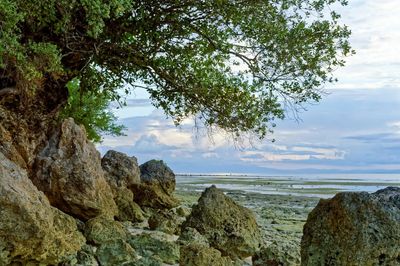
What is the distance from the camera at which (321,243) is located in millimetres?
7816

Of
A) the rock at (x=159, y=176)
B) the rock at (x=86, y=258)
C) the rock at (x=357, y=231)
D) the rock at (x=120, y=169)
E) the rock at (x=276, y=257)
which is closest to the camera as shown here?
the rock at (x=357, y=231)

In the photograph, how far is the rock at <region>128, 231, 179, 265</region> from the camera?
36.6 feet

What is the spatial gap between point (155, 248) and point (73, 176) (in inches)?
194

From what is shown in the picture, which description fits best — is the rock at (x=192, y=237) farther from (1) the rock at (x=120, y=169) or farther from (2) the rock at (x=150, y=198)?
(1) the rock at (x=120, y=169)

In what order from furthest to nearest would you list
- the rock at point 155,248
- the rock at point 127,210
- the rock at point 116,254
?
the rock at point 127,210
the rock at point 155,248
the rock at point 116,254

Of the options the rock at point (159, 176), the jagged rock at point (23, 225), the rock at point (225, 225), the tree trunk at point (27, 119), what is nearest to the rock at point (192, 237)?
the rock at point (225, 225)

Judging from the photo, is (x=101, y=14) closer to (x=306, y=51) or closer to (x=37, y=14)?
(x=37, y=14)

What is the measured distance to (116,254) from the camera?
34.9ft

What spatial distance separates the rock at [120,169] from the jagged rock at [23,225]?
11.2 m

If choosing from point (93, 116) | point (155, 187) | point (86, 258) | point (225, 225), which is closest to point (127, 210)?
point (155, 187)

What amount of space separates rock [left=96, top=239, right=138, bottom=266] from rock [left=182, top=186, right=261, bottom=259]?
240cm

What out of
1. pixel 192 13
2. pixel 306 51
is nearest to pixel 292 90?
pixel 306 51

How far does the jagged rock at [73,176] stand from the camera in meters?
15.3

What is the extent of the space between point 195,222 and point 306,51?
294 inches
